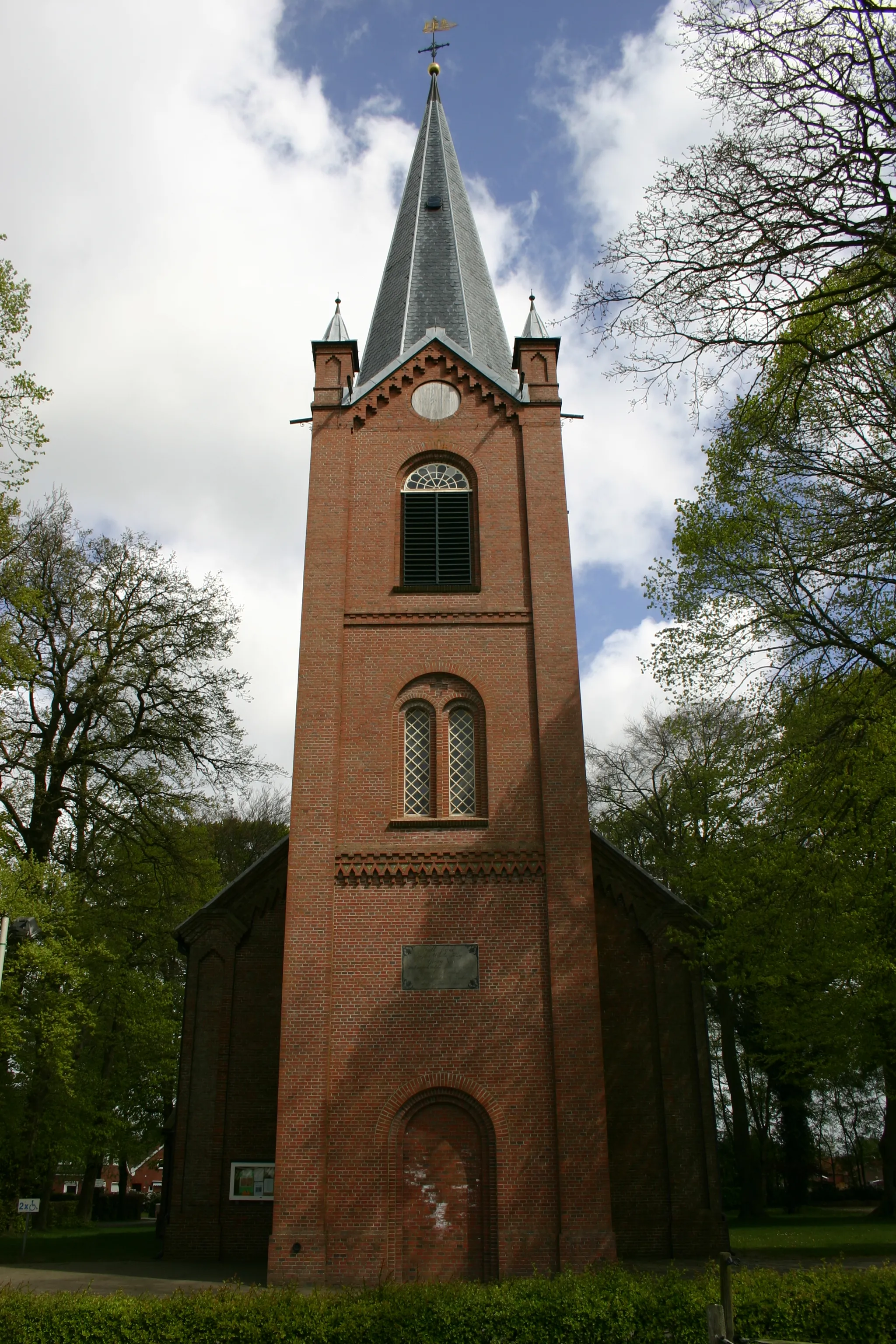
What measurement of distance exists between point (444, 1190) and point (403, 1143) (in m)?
0.82

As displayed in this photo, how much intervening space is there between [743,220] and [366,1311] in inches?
392

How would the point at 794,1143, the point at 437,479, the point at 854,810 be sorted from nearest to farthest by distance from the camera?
the point at 854,810
the point at 437,479
the point at 794,1143

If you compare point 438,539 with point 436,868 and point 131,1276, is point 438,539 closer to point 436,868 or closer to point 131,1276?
point 436,868

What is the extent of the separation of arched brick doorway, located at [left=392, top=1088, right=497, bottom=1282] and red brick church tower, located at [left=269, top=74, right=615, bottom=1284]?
0.03 metres

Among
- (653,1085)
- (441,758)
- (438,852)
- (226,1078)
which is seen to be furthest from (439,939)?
(226,1078)

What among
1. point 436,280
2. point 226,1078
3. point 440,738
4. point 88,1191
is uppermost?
point 436,280

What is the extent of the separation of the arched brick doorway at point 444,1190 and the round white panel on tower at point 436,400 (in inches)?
469

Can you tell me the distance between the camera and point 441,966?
15.4 metres

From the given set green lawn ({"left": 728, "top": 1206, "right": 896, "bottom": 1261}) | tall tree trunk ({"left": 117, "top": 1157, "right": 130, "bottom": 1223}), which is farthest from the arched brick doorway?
tall tree trunk ({"left": 117, "top": 1157, "right": 130, "bottom": 1223})

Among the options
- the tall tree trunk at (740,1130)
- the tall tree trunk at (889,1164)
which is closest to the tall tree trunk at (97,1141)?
the tall tree trunk at (740,1130)

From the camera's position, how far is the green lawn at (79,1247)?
18.4 m

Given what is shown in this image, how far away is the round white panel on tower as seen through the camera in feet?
65.0

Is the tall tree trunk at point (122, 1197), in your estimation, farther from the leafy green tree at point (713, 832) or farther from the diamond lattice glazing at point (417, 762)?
the diamond lattice glazing at point (417, 762)

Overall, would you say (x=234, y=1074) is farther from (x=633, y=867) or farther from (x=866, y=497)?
(x=866, y=497)
